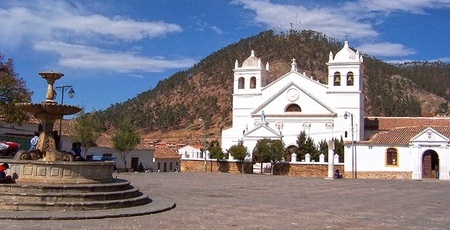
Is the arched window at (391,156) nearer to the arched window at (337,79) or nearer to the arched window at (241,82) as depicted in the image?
the arched window at (337,79)

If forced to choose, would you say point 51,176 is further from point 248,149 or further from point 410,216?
point 248,149

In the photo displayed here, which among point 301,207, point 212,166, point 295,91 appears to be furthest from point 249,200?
point 295,91

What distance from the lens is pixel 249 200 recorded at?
667 inches

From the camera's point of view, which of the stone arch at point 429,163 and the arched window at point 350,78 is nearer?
the stone arch at point 429,163

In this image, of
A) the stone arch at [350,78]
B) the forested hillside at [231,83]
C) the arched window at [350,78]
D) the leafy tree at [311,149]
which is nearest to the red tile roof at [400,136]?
the leafy tree at [311,149]

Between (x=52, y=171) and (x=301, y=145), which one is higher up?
(x=301, y=145)

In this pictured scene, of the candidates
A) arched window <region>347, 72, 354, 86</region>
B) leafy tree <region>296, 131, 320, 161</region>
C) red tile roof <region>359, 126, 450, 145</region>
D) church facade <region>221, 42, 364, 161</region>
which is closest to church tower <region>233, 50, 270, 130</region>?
church facade <region>221, 42, 364, 161</region>

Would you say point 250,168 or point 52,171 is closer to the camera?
point 52,171

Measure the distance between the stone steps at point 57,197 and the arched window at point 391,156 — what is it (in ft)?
99.3

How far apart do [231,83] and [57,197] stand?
101602 millimetres

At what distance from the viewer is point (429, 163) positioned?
3906cm

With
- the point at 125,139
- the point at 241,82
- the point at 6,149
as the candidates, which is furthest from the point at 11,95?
the point at 241,82

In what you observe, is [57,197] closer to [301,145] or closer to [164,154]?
[301,145]

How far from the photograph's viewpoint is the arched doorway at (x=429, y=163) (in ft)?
128
